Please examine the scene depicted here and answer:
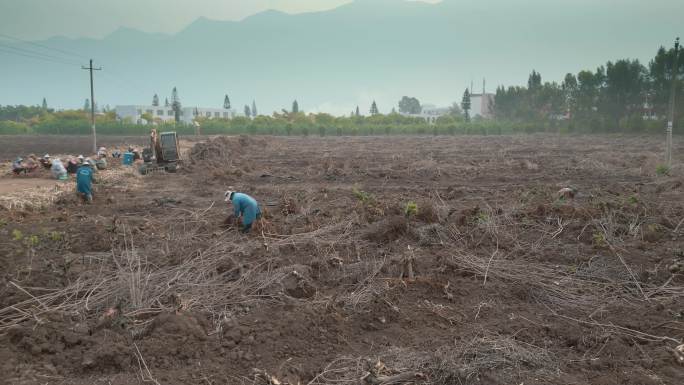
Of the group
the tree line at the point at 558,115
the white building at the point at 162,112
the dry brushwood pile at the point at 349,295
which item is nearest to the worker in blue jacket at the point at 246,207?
the dry brushwood pile at the point at 349,295

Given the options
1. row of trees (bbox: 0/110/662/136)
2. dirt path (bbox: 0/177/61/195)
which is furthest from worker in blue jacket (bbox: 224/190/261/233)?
row of trees (bbox: 0/110/662/136)

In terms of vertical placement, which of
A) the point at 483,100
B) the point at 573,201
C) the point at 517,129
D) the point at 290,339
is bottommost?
the point at 290,339

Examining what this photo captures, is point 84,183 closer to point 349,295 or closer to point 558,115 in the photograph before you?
point 349,295

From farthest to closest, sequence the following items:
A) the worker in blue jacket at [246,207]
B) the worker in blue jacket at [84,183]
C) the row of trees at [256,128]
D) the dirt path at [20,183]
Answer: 1. the row of trees at [256,128]
2. the dirt path at [20,183]
3. the worker in blue jacket at [84,183]
4. the worker in blue jacket at [246,207]

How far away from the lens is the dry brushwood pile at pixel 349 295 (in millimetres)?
4934

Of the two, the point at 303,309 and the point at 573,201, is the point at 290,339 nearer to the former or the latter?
the point at 303,309

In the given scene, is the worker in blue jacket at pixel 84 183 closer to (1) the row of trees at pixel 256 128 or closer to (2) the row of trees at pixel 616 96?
(1) the row of trees at pixel 256 128

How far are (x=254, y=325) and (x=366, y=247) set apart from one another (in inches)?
125

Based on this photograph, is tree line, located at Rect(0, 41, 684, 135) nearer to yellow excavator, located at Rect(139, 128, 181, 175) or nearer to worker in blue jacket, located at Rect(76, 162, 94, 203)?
yellow excavator, located at Rect(139, 128, 181, 175)

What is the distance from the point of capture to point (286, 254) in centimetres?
813

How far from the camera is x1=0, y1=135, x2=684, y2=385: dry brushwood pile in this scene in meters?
4.93

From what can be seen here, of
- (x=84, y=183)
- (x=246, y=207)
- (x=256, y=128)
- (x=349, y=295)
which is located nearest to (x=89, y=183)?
(x=84, y=183)

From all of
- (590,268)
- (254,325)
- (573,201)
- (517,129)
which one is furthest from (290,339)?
(517,129)

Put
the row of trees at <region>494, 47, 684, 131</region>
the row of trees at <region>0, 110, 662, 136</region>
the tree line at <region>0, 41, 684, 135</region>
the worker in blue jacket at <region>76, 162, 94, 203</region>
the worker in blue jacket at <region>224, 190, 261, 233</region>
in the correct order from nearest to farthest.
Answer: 1. the worker in blue jacket at <region>224, 190, 261, 233</region>
2. the worker in blue jacket at <region>76, 162, 94, 203</region>
3. the row of trees at <region>494, 47, 684, 131</region>
4. the tree line at <region>0, 41, 684, 135</region>
5. the row of trees at <region>0, 110, 662, 136</region>
